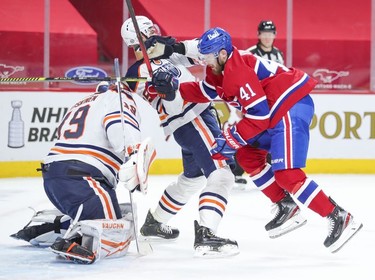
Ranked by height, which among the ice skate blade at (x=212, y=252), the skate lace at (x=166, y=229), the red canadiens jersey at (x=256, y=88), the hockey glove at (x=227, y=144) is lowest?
the ice skate blade at (x=212, y=252)

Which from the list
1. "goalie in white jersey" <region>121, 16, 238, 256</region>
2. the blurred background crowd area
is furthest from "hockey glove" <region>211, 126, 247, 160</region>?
the blurred background crowd area

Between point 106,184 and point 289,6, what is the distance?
4652mm

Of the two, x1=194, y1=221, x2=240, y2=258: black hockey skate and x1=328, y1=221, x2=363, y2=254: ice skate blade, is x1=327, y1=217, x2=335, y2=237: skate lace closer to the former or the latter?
x1=328, y1=221, x2=363, y2=254: ice skate blade

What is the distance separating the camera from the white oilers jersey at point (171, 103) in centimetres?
432

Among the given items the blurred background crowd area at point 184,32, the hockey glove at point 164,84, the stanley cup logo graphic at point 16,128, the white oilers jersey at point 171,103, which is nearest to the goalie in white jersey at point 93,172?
the hockey glove at point 164,84

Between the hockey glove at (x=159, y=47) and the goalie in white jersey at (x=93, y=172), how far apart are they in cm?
31

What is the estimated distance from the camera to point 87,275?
363cm

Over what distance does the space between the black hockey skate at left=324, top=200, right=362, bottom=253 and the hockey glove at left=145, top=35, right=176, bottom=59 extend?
1.03 m

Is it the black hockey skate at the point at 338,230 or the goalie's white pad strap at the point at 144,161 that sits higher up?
the goalie's white pad strap at the point at 144,161

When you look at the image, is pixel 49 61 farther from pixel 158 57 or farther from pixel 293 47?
pixel 158 57

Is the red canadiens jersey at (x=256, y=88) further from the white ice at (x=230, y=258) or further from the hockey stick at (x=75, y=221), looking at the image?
the hockey stick at (x=75, y=221)

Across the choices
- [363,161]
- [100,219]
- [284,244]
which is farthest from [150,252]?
[363,161]

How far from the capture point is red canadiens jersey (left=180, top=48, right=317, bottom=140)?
3812 millimetres

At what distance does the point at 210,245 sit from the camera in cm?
404
